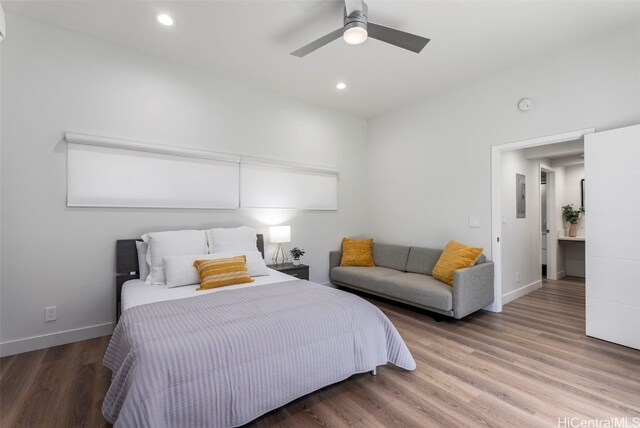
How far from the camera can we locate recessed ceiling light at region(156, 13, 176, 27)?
260 cm

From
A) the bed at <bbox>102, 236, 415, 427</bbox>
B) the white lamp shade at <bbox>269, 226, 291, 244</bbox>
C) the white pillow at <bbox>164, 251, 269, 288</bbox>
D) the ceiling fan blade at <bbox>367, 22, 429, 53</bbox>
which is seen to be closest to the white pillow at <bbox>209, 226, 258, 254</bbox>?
the white pillow at <bbox>164, 251, 269, 288</bbox>

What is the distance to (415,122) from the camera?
452 cm

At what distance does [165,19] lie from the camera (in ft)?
8.66

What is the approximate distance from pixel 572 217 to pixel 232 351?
6475 mm

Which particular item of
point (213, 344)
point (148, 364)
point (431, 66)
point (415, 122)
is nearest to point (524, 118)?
point (431, 66)

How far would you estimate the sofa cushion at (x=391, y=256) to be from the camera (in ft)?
14.3

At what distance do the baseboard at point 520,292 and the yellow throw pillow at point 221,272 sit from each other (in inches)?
135

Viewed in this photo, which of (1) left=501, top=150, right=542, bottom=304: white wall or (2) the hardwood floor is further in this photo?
(1) left=501, top=150, right=542, bottom=304: white wall

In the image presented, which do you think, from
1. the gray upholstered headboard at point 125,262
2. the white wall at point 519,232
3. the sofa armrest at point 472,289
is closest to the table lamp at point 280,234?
the gray upholstered headboard at point 125,262

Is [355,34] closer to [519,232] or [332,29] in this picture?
[332,29]

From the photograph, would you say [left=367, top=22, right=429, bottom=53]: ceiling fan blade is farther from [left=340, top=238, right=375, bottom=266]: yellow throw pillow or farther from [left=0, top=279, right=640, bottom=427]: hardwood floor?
[left=340, top=238, right=375, bottom=266]: yellow throw pillow

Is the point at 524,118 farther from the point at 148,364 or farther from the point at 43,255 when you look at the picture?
the point at 43,255

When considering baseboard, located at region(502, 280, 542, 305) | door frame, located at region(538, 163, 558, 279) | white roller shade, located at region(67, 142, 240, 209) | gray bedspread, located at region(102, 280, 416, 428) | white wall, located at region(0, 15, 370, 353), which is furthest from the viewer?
door frame, located at region(538, 163, 558, 279)

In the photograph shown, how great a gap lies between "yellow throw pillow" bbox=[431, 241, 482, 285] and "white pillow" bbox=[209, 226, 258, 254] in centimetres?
225
